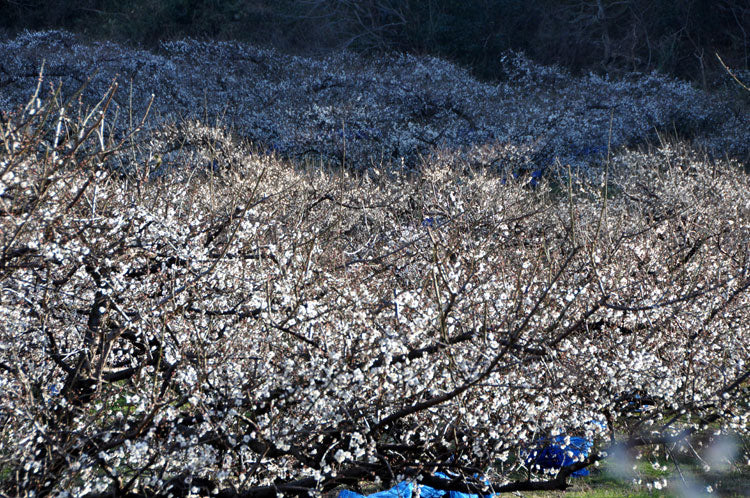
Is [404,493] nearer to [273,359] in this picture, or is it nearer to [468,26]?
[273,359]

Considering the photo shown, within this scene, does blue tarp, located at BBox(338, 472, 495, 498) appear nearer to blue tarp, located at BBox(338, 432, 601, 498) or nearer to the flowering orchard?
blue tarp, located at BBox(338, 432, 601, 498)

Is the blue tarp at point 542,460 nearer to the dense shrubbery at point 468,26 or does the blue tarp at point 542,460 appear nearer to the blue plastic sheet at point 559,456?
the blue plastic sheet at point 559,456

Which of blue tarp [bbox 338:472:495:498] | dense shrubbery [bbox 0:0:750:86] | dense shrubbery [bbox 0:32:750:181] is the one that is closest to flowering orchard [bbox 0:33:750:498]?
blue tarp [bbox 338:472:495:498]

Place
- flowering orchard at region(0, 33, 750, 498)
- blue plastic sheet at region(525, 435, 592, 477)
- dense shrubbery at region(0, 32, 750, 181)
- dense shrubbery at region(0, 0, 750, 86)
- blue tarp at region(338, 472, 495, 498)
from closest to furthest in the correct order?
1. flowering orchard at region(0, 33, 750, 498)
2. blue tarp at region(338, 472, 495, 498)
3. blue plastic sheet at region(525, 435, 592, 477)
4. dense shrubbery at region(0, 32, 750, 181)
5. dense shrubbery at region(0, 0, 750, 86)

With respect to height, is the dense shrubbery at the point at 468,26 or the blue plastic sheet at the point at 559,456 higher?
the dense shrubbery at the point at 468,26

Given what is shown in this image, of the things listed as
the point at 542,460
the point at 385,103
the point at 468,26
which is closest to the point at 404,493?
the point at 542,460

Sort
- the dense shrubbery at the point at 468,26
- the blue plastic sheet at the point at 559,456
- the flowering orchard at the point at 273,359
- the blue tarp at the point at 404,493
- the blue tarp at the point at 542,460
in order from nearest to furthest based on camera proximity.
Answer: the flowering orchard at the point at 273,359 → the blue tarp at the point at 542,460 → the blue tarp at the point at 404,493 → the blue plastic sheet at the point at 559,456 → the dense shrubbery at the point at 468,26

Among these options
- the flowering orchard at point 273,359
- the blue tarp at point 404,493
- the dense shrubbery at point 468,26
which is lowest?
the blue tarp at point 404,493

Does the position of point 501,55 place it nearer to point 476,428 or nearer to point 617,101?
point 617,101

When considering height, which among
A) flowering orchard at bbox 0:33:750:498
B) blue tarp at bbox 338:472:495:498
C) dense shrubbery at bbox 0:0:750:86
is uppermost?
dense shrubbery at bbox 0:0:750:86

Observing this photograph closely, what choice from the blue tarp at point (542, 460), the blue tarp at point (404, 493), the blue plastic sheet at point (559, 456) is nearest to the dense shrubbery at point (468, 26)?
the blue plastic sheet at point (559, 456)

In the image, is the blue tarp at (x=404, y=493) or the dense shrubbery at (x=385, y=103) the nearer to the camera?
the blue tarp at (x=404, y=493)

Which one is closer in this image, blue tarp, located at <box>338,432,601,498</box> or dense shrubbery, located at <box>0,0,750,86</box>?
blue tarp, located at <box>338,432,601,498</box>

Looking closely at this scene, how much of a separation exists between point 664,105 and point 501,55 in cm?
803
